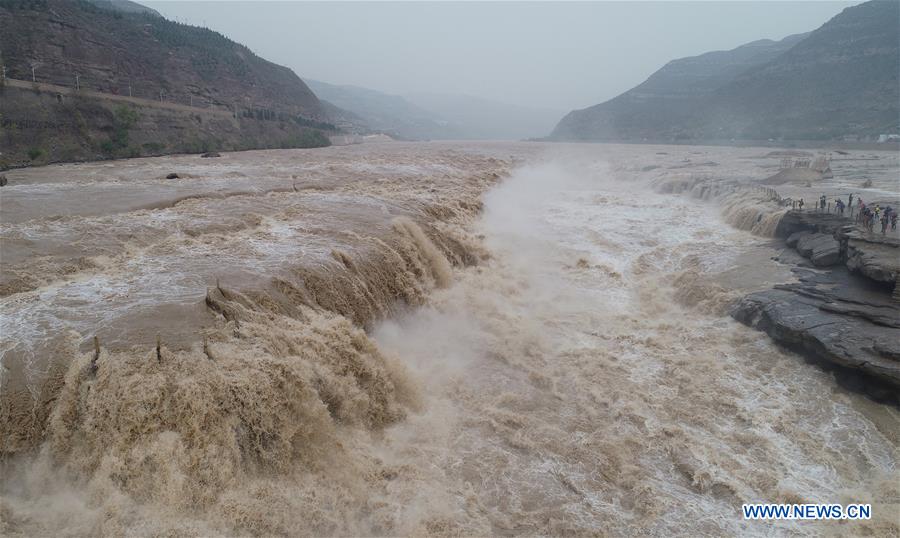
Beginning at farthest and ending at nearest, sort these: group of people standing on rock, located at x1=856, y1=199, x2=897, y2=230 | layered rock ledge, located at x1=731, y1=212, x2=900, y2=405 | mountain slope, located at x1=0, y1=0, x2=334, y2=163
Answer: mountain slope, located at x1=0, y1=0, x2=334, y2=163, group of people standing on rock, located at x1=856, y1=199, x2=897, y2=230, layered rock ledge, located at x1=731, y1=212, x2=900, y2=405

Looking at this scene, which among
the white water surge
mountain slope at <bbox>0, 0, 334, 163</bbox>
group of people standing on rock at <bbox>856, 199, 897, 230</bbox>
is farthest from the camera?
mountain slope at <bbox>0, 0, 334, 163</bbox>

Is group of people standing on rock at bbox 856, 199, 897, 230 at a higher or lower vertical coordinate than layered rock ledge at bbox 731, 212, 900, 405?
higher

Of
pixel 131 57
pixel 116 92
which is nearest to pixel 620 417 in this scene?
pixel 116 92

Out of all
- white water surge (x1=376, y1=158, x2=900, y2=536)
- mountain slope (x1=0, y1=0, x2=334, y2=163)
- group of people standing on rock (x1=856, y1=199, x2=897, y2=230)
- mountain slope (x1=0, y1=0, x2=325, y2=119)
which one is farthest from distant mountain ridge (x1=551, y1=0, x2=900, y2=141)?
white water surge (x1=376, y1=158, x2=900, y2=536)

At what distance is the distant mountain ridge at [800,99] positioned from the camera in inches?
2518

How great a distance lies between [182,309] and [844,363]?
1062 centimetres

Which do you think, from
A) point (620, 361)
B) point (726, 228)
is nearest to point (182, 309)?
point (620, 361)

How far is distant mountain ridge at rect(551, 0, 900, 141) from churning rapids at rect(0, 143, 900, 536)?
67275mm

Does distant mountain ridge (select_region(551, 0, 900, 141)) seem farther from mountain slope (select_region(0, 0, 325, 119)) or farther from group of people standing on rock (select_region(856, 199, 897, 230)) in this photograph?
mountain slope (select_region(0, 0, 325, 119))

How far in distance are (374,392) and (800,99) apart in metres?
89.2

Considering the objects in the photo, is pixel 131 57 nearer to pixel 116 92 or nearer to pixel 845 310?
pixel 116 92

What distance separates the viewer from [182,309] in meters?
7.07

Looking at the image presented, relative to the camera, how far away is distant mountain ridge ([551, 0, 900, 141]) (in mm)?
63963

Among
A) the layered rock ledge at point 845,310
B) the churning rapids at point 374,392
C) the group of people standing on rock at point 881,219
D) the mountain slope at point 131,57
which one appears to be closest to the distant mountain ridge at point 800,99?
the group of people standing on rock at point 881,219
